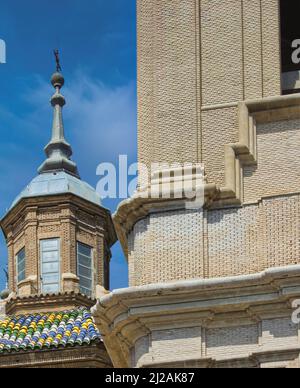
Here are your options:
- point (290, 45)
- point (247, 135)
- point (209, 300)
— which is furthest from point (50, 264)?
point (209, 300)

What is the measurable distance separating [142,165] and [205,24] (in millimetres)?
1874

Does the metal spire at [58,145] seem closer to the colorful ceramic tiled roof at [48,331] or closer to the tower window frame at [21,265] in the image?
the tower window frame at [21,265]

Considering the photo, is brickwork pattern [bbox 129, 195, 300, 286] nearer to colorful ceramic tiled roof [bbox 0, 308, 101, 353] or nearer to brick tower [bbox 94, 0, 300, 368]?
brick tower [bbox 94, 0, 300, 368]

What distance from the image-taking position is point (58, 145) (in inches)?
1836

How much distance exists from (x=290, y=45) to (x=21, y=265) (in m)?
20.0

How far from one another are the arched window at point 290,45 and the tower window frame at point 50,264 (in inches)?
738

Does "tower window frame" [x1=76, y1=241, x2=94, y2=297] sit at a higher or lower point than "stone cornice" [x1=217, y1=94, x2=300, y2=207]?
higher

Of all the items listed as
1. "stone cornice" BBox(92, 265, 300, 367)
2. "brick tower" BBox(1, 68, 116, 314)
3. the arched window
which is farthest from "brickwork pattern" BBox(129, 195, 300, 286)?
"brick tower" BBox(1, 68, 116, 314)

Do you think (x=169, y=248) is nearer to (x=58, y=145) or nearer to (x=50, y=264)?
(x=50, y=264)

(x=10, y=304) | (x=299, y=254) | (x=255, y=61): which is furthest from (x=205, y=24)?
(x=10, y=304)

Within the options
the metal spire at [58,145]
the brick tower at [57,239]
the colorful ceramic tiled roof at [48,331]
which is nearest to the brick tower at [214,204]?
the colorful ceramic tiled roof at [48,331]

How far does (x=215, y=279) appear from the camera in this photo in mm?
20938

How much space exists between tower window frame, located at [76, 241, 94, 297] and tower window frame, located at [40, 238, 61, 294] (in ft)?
1.50

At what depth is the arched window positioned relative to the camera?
A: 23.3 metres
